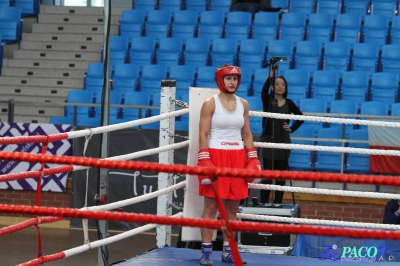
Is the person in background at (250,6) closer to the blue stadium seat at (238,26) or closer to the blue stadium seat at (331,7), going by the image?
the blue stadium seat at (238,26)

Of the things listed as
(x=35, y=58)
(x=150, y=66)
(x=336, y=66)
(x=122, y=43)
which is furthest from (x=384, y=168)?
(x=35, y=58)

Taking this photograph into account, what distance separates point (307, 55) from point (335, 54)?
1.42ft

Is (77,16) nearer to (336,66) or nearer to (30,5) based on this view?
(30,5)

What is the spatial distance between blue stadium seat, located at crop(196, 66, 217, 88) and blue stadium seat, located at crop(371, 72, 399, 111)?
2.42m

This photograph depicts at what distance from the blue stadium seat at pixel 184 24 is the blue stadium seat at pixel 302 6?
166 centimetres

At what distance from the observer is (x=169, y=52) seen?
511 inches

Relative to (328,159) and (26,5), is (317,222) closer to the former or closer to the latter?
(328,159)

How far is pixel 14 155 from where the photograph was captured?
325 cm

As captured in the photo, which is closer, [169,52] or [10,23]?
[169,52]

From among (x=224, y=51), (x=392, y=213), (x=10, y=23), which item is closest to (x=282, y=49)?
(x=224, y=51)

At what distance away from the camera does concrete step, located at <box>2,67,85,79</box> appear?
13.5 m

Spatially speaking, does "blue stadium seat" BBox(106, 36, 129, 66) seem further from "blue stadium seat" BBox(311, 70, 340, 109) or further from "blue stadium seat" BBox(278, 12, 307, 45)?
"blue stadium seat" BBox(311, 70, 340, 109)

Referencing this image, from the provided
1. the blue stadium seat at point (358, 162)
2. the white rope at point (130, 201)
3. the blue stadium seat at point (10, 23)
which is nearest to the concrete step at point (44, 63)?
the blue stadium seat at point (10, 23)

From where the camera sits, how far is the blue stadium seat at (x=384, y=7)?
13.2 metres
